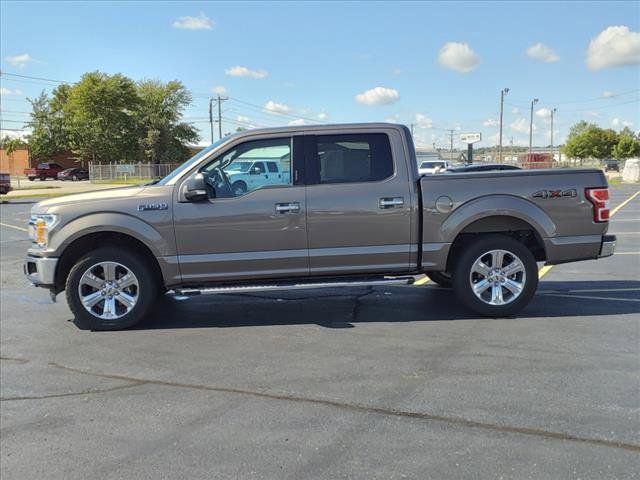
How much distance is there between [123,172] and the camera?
193 feet

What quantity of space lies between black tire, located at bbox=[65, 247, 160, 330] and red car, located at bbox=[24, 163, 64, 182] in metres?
61.9

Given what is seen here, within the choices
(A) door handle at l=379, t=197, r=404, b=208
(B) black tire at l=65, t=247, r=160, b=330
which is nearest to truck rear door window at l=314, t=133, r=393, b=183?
(A) door handle at l=379, t=197, r=404, b=208

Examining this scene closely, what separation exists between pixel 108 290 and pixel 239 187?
1.70m

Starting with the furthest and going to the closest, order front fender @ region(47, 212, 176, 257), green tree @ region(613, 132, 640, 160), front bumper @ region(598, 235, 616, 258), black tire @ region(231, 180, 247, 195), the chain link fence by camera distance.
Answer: green tree @ region(613, 132, 640, 160) < the chain link fence < front bumper @ region(598, 235, 616, 258) < black tire @ region(231, 180, 247, 195) < front fender @ region(47, 212, 176, 257)

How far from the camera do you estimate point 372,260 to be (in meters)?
6.13

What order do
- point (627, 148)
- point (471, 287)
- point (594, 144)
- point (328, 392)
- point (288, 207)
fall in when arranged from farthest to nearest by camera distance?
point (594, 144)
point (627, 148)
point (471, 287)
point (288, 207)
point (328, 392)

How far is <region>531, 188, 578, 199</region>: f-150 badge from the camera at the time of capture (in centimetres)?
612

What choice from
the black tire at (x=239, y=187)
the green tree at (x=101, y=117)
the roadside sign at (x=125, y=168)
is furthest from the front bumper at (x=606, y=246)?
the green tree at (x=101, y=117)

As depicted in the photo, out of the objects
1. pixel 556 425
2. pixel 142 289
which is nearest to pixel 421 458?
pixel 556 425

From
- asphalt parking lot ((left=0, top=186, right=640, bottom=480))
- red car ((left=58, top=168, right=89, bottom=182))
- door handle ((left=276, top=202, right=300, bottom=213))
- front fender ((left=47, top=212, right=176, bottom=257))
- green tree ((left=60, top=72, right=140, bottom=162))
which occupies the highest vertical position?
green tree ((left=60, top=72, right=140, bottom=162))

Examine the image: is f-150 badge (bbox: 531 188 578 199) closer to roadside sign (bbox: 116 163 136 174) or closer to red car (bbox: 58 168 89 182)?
roadside sign (bbox: 116 163 136 174)

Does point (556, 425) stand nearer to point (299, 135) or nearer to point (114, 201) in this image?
point (299, 135)

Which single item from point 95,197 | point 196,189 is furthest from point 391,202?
point 95,197

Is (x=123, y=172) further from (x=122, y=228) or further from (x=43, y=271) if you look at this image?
(x=122, y=228)
